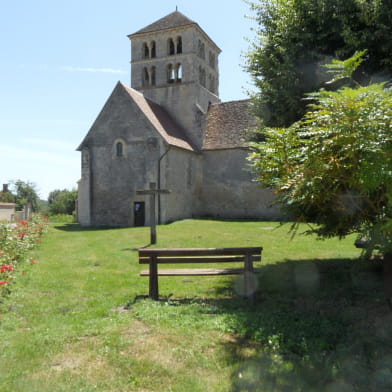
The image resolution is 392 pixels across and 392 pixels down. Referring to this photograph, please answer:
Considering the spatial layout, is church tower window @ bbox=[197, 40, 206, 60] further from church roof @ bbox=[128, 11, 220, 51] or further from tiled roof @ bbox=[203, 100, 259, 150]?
tiled roof @ bbox=[203, 100, 259, 150]

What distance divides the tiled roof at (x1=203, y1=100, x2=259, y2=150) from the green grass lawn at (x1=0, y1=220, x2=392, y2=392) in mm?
19802

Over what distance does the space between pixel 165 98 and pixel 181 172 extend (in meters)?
6.97

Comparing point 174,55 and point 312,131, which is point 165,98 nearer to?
point 174,55

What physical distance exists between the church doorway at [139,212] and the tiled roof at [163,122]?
454 centimetres

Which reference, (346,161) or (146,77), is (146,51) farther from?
(346,161)

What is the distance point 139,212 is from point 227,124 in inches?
385

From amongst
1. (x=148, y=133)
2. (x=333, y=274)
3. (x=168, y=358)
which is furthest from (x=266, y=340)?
(x=148, y=133)

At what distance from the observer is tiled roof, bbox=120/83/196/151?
25.2m

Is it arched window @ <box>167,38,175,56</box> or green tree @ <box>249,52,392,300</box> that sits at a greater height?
arched window @ <box>167,38,175,56</box>

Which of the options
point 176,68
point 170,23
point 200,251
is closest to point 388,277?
point 200,251

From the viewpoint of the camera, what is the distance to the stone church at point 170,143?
2525cm

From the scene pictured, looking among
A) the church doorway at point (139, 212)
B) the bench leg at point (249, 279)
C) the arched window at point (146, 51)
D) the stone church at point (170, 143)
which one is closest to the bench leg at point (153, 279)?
the bench leg at point (249, 279)

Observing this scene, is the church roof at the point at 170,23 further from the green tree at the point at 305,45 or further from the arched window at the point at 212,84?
the green tree at the point at 305,45

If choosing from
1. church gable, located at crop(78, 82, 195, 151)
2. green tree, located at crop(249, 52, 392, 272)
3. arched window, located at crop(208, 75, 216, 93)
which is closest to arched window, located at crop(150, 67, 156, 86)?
church gable, located at crop(78, 82, 195, 151)
